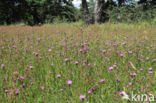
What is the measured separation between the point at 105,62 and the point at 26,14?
29.2 meters

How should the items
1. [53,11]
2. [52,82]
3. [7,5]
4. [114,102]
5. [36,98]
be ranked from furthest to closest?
[53,11] < [7,5] < [52,82] < [36,98] < [114,102]

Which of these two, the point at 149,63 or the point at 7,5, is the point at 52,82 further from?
the point at 7,5

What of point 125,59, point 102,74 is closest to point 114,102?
point 102,74

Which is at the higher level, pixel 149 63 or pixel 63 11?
pixel 63 11

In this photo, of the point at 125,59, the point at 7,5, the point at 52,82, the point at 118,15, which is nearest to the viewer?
the point at 52,82

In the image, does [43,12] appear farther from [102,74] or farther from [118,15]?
[102,74]

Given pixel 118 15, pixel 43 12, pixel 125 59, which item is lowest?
pixel 125 59

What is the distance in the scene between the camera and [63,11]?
104ft

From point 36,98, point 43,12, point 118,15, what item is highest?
point 43,12

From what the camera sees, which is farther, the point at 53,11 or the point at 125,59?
the point at 53,11

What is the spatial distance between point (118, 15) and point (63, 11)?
73.7 feet

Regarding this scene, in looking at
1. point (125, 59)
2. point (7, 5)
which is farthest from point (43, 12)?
point (125, 59)

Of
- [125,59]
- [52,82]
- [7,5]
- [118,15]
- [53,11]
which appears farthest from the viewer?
[53,11]

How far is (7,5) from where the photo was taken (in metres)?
28.7
